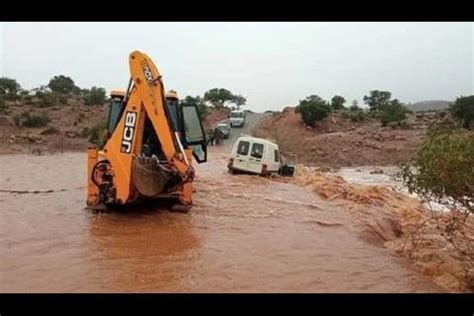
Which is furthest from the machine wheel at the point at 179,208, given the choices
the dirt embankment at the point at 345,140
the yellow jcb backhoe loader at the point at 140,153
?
the dirt embankment at the point at 345,140

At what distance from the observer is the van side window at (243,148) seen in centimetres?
2073

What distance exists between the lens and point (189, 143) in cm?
1171

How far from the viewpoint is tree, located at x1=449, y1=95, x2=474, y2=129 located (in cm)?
4303

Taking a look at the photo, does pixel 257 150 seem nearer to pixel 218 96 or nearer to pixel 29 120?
pixel 29 120

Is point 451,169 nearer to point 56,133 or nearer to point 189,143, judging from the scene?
point 189,143

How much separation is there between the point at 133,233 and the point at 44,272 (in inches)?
99.8

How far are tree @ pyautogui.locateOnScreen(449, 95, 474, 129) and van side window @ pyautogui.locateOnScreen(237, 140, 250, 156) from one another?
27.6m

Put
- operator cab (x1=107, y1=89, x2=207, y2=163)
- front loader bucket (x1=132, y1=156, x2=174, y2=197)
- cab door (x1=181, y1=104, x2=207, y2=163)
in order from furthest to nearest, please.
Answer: cab door (x1=181, y1=104, x2=207, y2=163)
operator cab (x1=107, y1=89, x2=207, y2=163)
front loader bucket (x1=132, y1=156, x2=174, y2=197)

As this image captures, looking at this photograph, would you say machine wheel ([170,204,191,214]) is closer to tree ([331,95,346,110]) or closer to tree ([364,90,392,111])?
tree ([331,95,346,110])

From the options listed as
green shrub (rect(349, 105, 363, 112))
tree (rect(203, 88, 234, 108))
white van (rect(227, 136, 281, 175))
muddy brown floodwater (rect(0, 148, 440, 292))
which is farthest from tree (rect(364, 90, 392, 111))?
muddy brown floodwater (rect(0, 148, 440, 292))

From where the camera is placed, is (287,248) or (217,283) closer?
(217,283)
